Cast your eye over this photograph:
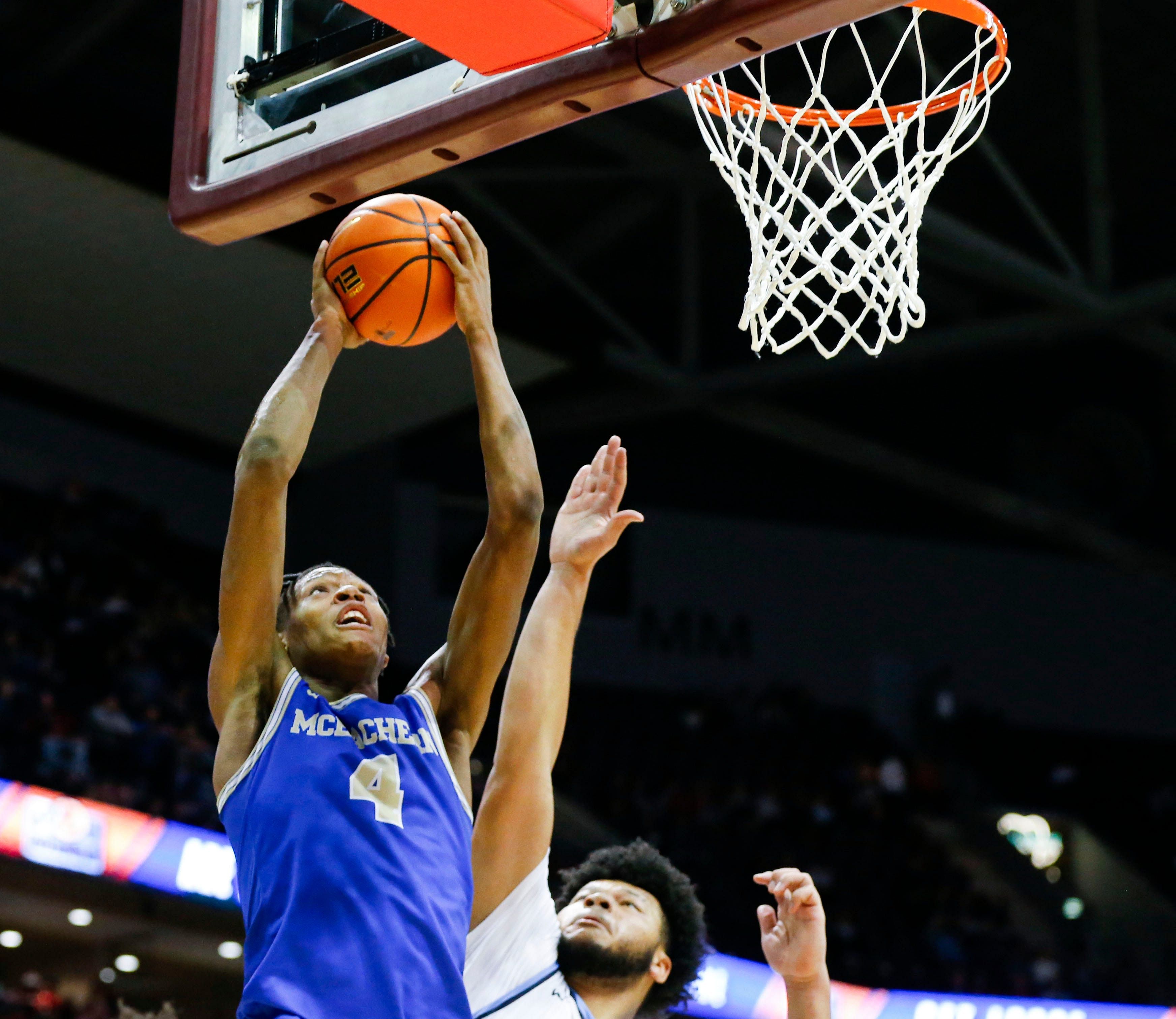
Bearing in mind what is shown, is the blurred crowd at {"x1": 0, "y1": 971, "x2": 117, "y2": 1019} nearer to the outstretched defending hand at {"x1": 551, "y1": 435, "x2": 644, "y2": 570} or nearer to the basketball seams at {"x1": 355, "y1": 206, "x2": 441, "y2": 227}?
the outstretched defending hand at {"x1": 551, "y1": 435, "x2": 644, "y2": 570}

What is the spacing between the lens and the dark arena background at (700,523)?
10.1 meters

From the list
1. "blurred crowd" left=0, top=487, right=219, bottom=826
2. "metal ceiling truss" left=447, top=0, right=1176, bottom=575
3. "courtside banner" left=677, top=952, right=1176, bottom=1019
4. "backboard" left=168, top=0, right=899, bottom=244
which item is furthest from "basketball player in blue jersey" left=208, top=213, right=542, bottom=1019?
"courtside banner" left=677, top=952, right=1176, bottom=1019

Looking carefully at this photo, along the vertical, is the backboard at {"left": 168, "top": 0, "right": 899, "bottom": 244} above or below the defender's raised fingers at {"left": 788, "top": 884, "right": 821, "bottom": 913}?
above

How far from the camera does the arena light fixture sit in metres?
16.9

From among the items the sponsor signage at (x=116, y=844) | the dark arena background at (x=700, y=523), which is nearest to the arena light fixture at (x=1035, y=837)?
the dark arena background at (x=700, y=523)

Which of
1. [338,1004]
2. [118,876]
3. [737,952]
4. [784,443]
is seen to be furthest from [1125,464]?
[338,1004]

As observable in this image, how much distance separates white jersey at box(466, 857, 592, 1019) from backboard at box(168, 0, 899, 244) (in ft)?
4.49

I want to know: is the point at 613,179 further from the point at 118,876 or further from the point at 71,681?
the point at 118,876

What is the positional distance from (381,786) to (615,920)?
99 cm

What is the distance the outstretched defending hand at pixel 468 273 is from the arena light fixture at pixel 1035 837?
14876 millimetres

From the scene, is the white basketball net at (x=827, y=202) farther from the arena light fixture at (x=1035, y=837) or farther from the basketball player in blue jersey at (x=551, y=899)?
the arena light fixture at (x=1035, y=837)

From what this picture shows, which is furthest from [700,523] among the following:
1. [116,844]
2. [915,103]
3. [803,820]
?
[915,103]

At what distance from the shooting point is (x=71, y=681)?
9812 mm

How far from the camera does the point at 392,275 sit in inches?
113
